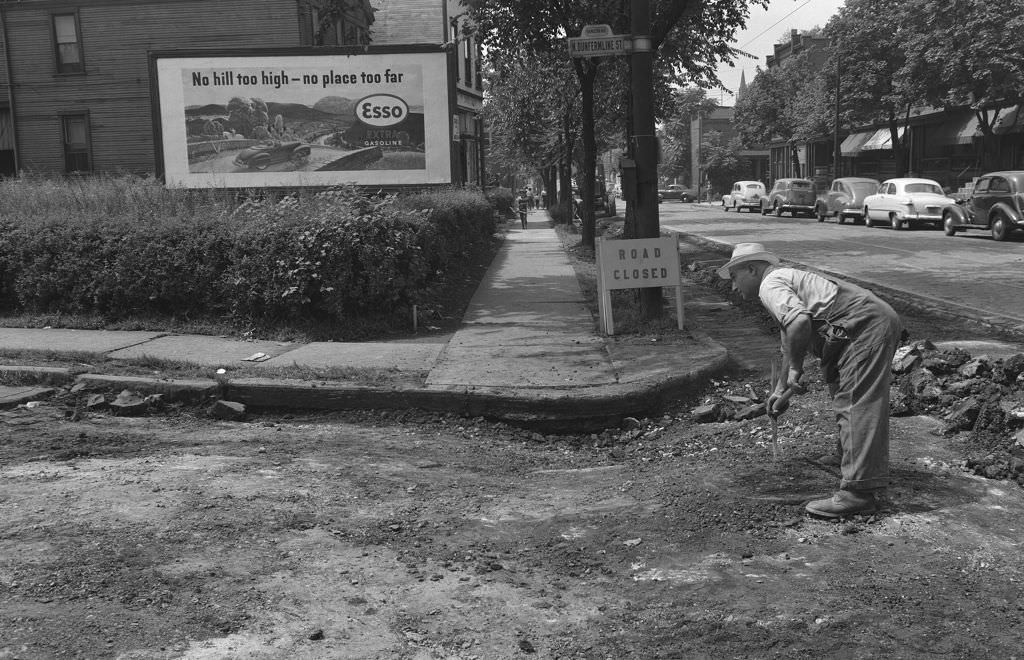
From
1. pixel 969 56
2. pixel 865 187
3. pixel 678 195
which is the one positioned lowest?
pixel 865 187

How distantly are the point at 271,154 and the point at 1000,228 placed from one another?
59.1 feet

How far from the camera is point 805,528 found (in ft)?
14.7

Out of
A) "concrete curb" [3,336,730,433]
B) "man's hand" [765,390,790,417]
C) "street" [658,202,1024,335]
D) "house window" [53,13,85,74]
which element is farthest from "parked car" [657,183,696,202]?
"man's hand" [765,390,790,417]

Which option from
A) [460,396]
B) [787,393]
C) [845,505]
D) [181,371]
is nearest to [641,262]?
[460,396]

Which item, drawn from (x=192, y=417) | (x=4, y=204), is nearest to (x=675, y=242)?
(x=192, y=417)

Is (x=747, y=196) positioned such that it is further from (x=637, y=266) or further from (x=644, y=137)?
(x=637, y=266)

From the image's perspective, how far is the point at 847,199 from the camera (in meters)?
34.2

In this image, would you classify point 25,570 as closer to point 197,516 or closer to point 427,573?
point 197,516

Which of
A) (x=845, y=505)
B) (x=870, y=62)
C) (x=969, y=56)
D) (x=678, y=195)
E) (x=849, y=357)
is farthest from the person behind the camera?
(x=678, y=195)

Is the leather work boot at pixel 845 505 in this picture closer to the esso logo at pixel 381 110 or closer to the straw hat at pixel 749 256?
the straw hat at pixel 749 256

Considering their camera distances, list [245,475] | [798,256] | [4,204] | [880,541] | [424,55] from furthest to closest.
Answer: [798,256], [424,55], [4,204], [245,475], [880,541]

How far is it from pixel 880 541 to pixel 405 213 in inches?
292

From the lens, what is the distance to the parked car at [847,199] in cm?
3388

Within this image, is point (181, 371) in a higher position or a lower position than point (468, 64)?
lower
